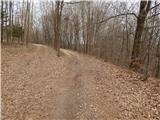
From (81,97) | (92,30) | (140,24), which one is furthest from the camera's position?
(92,30)

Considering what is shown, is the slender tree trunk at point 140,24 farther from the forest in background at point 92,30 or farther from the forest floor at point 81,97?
the forest in background at point 92,30

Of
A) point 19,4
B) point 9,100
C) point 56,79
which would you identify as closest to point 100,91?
point 56,79

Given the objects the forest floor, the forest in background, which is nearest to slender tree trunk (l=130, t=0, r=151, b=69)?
the forest floor

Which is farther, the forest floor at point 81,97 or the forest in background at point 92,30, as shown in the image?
the forest in background at point 92,30

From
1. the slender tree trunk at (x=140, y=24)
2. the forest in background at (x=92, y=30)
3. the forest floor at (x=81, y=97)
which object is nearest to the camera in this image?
the forest floor at (x=81, y=97)

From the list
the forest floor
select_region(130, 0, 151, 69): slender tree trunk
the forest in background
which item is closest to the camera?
the forest floor

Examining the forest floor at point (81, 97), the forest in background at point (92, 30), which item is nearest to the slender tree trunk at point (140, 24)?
the forest floor at point (81, 97)

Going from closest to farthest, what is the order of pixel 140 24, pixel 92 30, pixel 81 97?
pixel 81 97, pixel 140 24, pixel 92 30

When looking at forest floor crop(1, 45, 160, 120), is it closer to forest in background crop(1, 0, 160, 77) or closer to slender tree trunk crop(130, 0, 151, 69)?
slender tree trunk crop(130, 0, 151, 69)

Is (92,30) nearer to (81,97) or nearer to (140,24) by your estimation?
(140,24)

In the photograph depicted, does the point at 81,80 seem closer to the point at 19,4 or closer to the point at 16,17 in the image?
the point at 19,4

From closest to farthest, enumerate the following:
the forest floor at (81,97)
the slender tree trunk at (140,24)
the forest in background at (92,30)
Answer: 1. the forest floor at (81,97)
2. the slender tree trunk at (140,24)
3. the forest in background at (92,30)

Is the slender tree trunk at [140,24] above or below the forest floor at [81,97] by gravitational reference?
above

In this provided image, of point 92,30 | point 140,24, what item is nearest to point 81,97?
point 140,24
